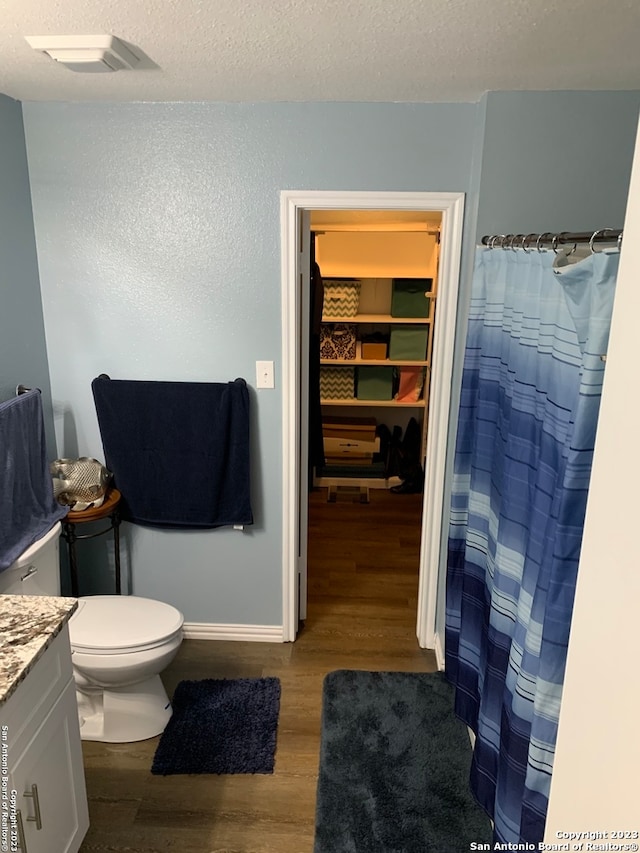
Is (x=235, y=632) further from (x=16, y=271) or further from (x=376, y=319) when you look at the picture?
(x=376, y=319)

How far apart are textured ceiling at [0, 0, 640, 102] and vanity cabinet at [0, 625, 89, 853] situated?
1.53 m

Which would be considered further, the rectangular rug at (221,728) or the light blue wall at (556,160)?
the rectangular rug at (221,728)

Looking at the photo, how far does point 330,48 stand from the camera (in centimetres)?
167

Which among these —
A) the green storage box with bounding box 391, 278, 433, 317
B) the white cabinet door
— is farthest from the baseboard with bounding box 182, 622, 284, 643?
the green storage box with bounding box 391, 278, 433, 317

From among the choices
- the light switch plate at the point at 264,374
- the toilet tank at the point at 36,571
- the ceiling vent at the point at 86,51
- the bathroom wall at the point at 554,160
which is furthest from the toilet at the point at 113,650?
the bathroom wall at the point at 554,160

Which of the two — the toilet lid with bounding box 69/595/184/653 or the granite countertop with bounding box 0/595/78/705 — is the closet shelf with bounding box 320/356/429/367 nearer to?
the toilet lid with bounding box 69/595/184/653

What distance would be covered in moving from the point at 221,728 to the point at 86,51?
228 centimetres

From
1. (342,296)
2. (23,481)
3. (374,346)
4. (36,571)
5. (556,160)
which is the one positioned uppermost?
(556,160)

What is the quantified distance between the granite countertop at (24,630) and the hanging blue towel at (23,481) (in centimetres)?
48

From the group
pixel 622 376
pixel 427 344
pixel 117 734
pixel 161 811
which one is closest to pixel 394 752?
pixel 161 811

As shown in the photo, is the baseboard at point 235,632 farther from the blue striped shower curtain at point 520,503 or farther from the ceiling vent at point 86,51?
the ceiling vent at point 86,51

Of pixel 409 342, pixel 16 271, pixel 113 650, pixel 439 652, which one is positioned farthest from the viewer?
pixel 409 342

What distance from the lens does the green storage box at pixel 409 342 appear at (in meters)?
4.39

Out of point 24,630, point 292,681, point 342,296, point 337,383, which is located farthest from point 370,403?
point 24,630
